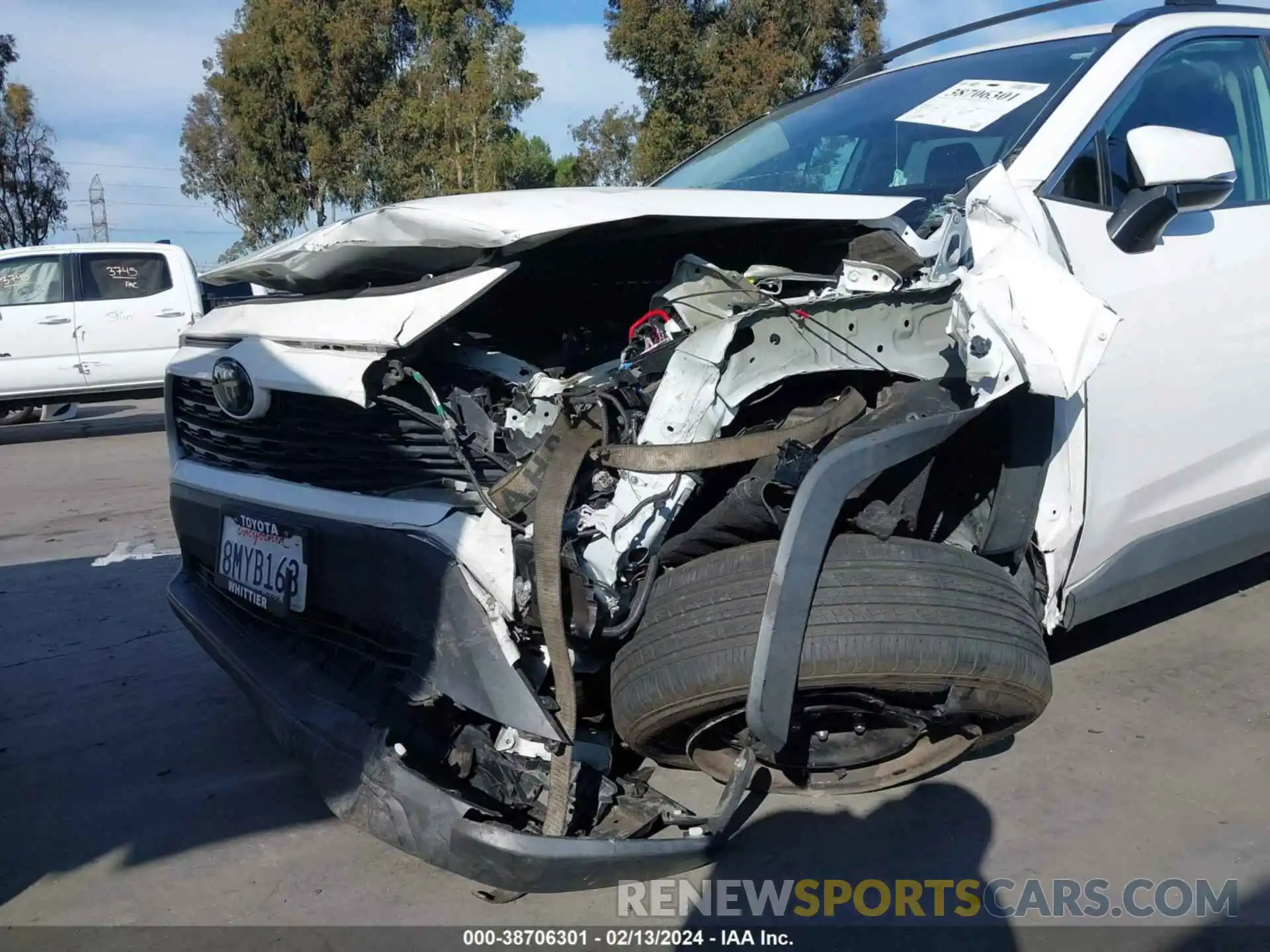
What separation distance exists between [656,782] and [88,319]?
979cm

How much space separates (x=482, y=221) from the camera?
87.4 inches

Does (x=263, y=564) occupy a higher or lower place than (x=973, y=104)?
lower

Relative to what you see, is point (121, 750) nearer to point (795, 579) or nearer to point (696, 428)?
point (696, 428)

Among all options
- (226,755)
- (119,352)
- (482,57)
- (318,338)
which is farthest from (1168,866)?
(482,57)

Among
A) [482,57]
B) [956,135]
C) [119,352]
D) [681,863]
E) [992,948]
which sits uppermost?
[482,57]

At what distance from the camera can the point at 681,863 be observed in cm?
224

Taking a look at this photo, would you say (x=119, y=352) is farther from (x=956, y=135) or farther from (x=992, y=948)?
(x=992, y=948)

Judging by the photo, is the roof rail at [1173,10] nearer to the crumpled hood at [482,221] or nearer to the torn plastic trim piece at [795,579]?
the crumpled hood at [482,221]

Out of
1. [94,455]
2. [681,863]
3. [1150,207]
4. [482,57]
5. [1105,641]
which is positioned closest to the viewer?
[681,863]

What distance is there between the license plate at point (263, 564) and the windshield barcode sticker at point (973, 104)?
85.0 inches

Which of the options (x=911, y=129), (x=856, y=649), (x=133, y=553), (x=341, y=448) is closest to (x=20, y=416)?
(x=133, y=553)

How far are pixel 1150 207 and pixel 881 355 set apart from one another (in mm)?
869

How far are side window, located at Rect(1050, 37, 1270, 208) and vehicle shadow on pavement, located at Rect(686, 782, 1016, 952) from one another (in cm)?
159

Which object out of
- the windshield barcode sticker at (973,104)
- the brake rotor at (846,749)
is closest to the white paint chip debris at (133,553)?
the brake rotor at (846,749)
